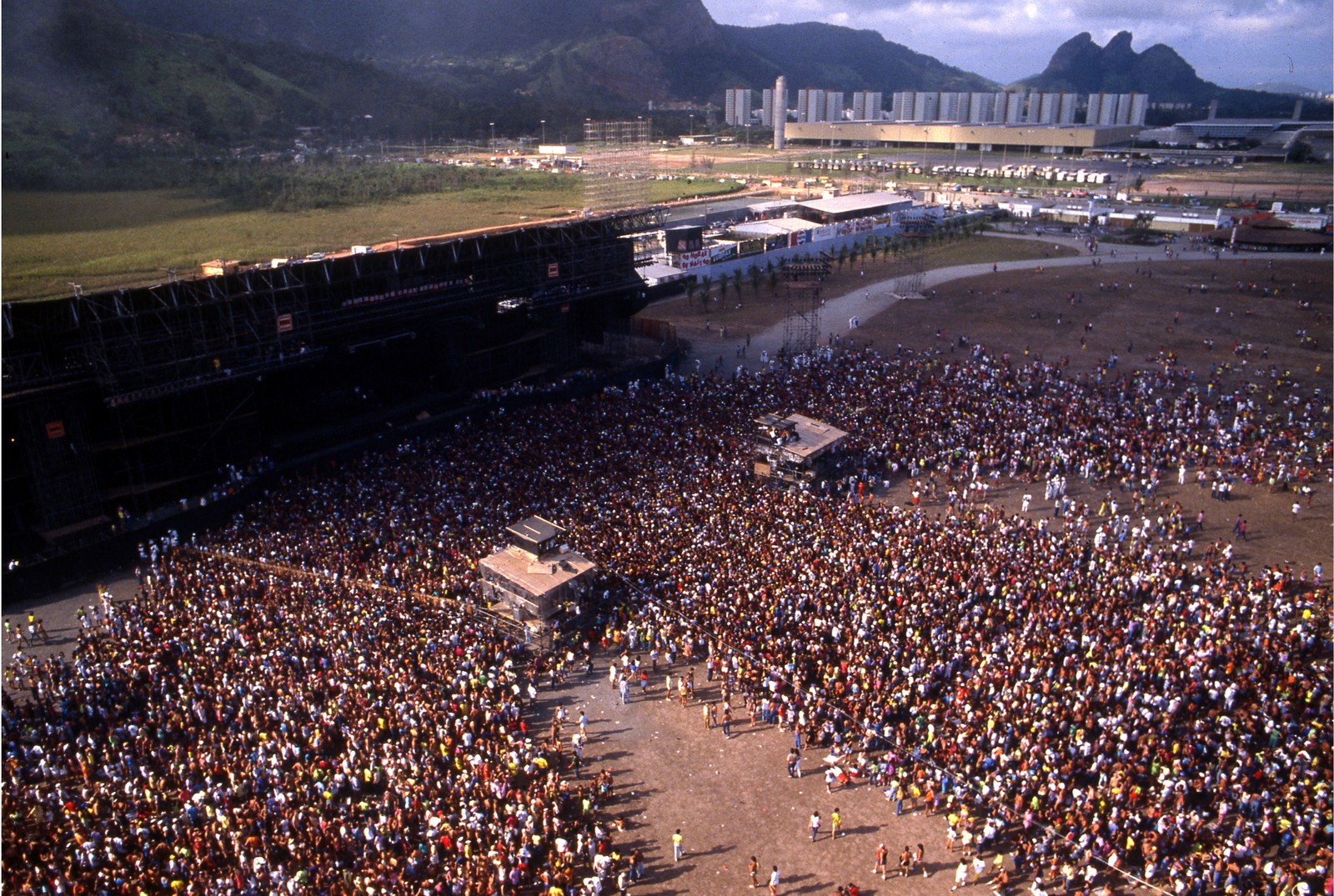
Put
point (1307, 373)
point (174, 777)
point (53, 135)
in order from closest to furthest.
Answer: point (174, 777) → point (1307, 373) → point (53, 135)

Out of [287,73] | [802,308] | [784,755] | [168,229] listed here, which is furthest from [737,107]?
[784,755]

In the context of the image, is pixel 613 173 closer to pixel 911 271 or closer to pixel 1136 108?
pixel 911 271

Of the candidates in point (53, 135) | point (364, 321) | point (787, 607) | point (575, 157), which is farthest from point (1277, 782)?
point (575, 157)

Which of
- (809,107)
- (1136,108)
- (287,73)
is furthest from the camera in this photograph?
(809,107)

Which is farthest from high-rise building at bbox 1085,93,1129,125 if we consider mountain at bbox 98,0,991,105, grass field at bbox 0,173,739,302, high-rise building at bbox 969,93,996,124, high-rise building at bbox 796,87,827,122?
grass field at bbox 0,173,739,302

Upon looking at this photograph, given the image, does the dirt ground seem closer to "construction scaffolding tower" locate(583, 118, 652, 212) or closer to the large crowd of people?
the large crowd of people

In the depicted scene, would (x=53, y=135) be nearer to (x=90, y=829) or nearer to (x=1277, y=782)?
(x=90, y=829)
